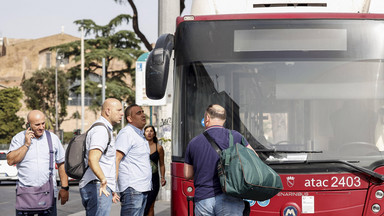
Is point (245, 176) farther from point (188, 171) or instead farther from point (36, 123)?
point (36, 123)

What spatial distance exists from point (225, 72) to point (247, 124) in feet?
1.92

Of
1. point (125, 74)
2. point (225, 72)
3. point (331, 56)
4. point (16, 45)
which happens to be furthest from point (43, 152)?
point (16, 45)

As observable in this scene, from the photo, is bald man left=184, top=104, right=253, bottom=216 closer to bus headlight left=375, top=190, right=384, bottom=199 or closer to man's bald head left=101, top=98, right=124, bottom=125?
man's bald head left=101, top=98, right=124, bottom=125

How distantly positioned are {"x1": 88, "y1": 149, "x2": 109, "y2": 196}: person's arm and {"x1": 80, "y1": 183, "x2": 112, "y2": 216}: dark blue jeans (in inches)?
5.1

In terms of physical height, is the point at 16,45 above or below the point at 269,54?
above

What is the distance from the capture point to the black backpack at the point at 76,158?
6762 millimetres

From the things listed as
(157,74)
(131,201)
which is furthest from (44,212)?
(157,74)

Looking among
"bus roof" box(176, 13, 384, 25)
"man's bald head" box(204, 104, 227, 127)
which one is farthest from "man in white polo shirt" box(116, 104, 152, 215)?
"man's bald head" box(204, 104, 227, 127)

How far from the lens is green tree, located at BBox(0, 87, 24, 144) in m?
75.5

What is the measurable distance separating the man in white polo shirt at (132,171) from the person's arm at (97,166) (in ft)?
3.99

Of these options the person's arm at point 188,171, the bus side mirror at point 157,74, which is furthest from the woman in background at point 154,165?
the person's arm at point 188,171

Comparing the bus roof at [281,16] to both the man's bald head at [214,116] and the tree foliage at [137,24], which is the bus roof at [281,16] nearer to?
the man's bald head at [214,116]

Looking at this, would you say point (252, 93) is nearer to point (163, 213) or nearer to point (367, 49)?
point (367, 49)

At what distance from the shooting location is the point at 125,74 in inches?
2432
